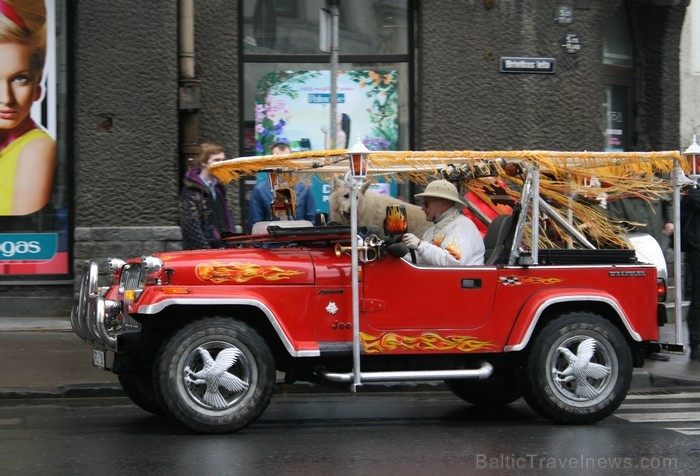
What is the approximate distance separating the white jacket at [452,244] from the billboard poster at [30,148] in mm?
6035

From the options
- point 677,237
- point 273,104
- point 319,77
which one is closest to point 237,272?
point 677,237

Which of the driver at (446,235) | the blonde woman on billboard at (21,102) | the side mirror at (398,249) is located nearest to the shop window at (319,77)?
the blonde woman on billboard at (21,102)

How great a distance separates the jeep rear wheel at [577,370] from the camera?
713 cm

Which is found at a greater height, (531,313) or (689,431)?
(531,313)

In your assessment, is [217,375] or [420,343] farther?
[420,343]

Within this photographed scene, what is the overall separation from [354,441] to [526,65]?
745 cm

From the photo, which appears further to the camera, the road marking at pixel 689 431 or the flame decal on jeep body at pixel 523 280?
the flame decal on jeep body at pixel 523 280

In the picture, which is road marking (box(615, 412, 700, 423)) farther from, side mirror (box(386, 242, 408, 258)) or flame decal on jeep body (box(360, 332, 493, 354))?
side mirror (box(386, 242, 408, 258))

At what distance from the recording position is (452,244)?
7.32 meters

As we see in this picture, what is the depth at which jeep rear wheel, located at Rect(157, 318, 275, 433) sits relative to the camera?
6.55m

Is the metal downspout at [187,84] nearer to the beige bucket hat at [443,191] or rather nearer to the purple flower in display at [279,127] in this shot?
the purple flower in display at [279,127]

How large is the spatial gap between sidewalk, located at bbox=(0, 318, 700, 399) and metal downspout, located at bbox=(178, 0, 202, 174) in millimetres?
2565

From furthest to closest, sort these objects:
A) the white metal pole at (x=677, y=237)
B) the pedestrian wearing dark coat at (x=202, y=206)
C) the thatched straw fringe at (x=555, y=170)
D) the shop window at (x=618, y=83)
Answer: the shop window at (x=618, y=83) < the pedestrian wearing dark coat at (x=202, y=206) < the white metal pole at (x=677, y=237) < the thatched straw fringe at (x=555, y=170)

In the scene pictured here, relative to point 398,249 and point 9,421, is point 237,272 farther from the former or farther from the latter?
point 9,421
